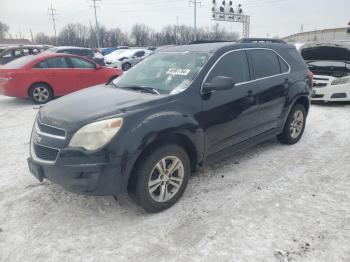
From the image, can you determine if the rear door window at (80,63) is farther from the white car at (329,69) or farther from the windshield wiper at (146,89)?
the white car at (329,69)

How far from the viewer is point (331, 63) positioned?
30.2 feet

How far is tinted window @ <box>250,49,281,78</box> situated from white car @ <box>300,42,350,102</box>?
4248 mm

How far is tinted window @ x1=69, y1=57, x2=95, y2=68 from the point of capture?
9.50 m

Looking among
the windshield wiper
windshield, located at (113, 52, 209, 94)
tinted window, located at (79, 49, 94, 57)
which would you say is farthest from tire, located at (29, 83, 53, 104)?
tinted window, located at (79, 49, 94, 57)

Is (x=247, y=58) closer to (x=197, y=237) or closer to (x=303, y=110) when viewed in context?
(x=303, y=110)

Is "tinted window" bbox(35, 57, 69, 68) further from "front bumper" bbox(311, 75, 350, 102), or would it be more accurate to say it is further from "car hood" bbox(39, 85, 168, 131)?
"front bumper" bbox(311, 75, 350, 102)

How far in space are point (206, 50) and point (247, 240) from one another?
237cm

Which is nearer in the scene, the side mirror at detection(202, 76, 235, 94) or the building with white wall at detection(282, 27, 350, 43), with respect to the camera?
the side mirror at detection(202, 76, 235, 94)

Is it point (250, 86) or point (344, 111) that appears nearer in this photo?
point (250, 86)

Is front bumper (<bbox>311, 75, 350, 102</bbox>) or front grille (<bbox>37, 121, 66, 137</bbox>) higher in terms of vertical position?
front grille (<bbox>37, 121, 66, 137</bbox>)

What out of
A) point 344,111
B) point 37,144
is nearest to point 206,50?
point 37,144

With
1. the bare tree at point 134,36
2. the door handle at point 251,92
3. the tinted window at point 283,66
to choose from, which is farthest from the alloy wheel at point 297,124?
the bare tree at point 134,36

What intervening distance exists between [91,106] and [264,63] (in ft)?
8.70

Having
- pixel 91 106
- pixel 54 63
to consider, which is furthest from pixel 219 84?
pixel 54 63
